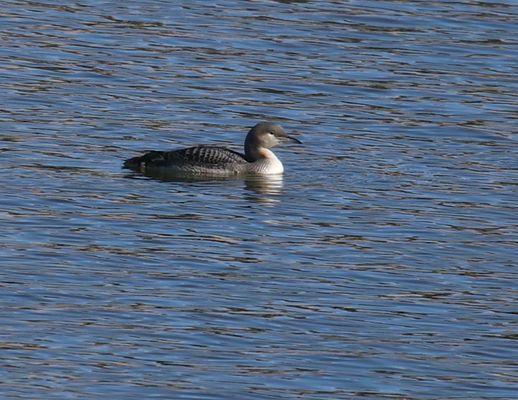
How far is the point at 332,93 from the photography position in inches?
1126

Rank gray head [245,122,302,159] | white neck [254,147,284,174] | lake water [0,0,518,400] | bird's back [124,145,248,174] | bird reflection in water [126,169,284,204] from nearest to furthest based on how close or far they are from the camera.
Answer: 1. lake water [0,0,518,400]
2. bird reflection in water [126,169,284,204]
3. bird's back [124,145,248,174]
4. white neck [254,147,284,174]
5. gray head [245,122,302,159]

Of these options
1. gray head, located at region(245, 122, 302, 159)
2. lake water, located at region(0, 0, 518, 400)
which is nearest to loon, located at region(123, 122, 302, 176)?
gray head, located at region(245, 122, 302, 159)

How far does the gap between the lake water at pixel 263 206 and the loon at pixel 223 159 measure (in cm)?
24

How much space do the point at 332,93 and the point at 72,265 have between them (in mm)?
11146

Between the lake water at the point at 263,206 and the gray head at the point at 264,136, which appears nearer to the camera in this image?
the lake water at the point at 263,206

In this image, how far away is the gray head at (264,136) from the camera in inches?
970

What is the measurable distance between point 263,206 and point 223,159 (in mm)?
2108

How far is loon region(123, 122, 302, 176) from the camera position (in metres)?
23.5

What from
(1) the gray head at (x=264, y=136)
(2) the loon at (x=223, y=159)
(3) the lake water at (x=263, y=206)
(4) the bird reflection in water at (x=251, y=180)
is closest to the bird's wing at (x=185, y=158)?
(2) the loon at (x=223, y=159)

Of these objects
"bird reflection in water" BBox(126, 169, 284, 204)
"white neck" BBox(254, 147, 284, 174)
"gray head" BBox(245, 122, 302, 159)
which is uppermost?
"gray head" BBox(245, 122, 302, 159)

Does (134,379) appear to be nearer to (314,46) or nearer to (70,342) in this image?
(70,342)

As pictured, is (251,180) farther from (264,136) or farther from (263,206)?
(263,206)

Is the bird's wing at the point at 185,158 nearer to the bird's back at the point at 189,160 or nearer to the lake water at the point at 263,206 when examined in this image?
the bird's back at the point at 189,160

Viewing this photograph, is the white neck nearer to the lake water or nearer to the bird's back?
the lake water
